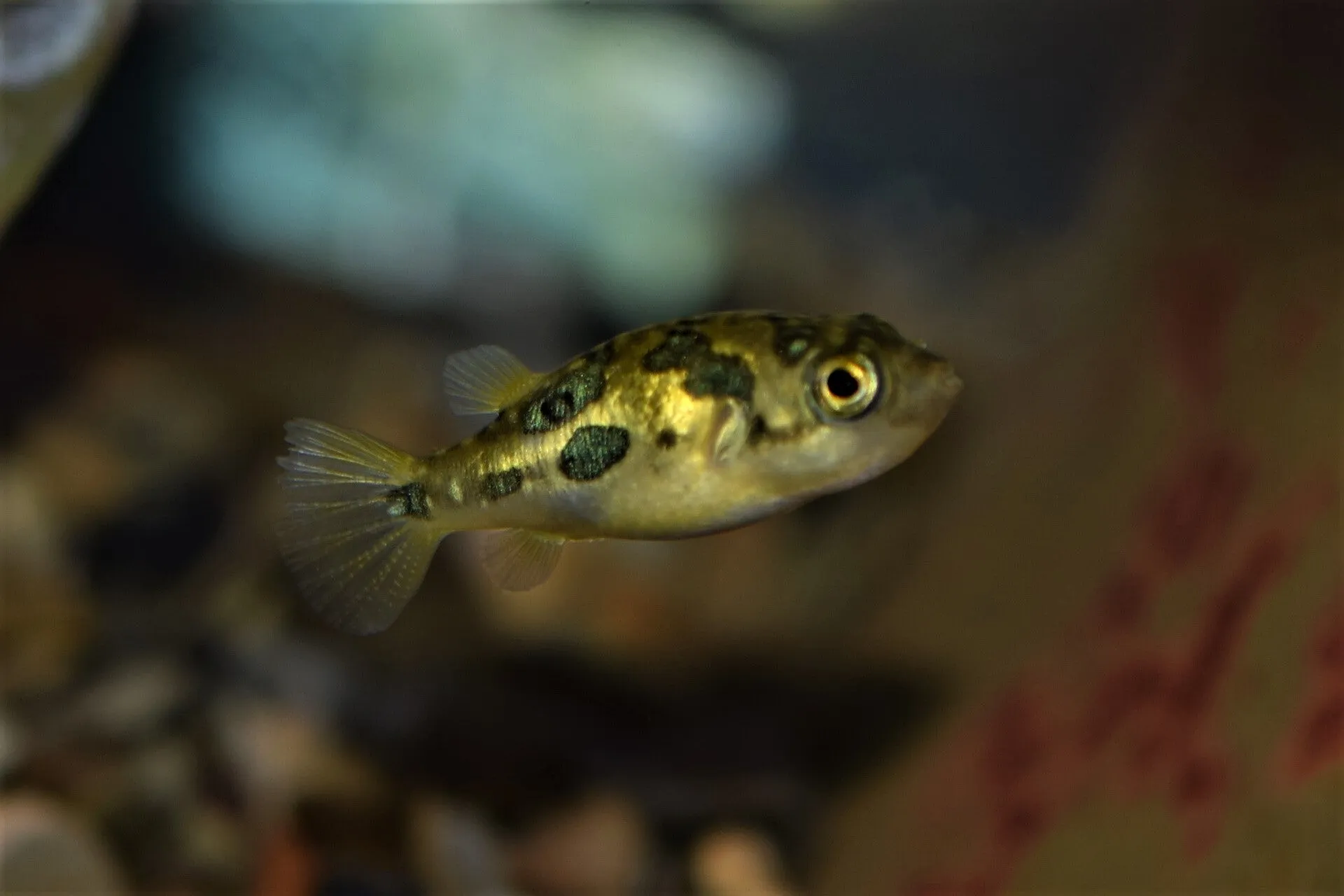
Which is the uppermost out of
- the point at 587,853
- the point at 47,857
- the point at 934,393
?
the point at 587,853

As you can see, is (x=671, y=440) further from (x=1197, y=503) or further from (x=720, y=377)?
(x=1197, y=503)

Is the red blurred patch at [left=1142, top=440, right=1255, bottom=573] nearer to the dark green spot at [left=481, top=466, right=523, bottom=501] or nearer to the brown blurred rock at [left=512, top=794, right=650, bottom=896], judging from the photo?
the brown blurred rock at [left=512, top=794, right=650, bottom=896]

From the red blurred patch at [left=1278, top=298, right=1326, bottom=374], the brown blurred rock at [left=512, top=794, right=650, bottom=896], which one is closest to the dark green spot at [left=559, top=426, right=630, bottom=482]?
the red blurred patch at [left=1278, top=298, right=1326, bottom=374]

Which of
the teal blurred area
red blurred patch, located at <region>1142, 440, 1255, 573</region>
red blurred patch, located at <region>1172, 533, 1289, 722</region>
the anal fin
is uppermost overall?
the teal blurred area

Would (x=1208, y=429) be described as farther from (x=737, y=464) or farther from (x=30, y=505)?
(x=30, y=505)

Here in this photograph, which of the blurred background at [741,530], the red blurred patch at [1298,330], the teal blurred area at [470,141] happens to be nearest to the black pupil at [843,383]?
the blurred background at [741,530]

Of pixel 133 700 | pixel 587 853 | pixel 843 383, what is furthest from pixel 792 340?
pixel 133 700

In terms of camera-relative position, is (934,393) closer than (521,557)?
Yes
